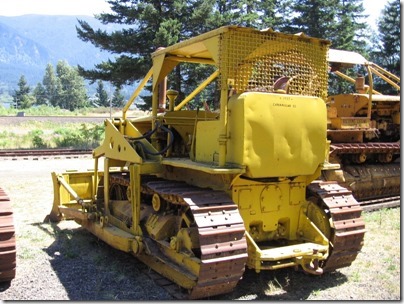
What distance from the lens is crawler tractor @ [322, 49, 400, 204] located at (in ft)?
34.1

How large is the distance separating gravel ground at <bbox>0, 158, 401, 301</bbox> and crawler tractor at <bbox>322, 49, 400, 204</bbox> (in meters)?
3.00

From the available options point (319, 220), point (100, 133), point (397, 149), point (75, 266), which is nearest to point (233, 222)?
point (319, 220)

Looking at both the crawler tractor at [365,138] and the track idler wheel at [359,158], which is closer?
the crawler tractor at [365,138]

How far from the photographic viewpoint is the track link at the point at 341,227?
536cm

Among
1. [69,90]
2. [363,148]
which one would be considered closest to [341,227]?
[363,148]

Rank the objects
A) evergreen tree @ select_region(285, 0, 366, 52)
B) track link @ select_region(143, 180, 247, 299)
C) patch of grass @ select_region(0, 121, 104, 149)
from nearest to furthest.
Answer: track link @ select_region(143, 180, 247, 299) → patch of grass @ select_region(0, 121, 104, 149) → evergreen tree @ select_region(285, 0, 366, 52)

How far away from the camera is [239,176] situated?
4973 millimetres

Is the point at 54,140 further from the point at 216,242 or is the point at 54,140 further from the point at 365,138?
the point at 216,242

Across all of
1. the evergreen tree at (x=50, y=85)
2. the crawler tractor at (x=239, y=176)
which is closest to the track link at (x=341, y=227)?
the crawler tractor at (x=239, y=176)

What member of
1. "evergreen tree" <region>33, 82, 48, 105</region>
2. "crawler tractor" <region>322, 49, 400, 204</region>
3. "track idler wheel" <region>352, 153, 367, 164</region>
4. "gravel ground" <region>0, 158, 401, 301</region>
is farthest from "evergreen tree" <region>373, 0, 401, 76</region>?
"evergreen tree" <region>33, 82, 48, 105</region>

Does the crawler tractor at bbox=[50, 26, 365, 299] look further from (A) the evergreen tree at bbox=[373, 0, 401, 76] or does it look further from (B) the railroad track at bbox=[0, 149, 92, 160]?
(A) the evergreen tree at bbox=[373, 0, 401, 76]

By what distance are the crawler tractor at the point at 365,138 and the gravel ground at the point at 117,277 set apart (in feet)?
9.86

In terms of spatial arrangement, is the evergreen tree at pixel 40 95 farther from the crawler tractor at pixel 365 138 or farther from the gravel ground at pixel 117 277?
the gravel ground at pixel 117 277

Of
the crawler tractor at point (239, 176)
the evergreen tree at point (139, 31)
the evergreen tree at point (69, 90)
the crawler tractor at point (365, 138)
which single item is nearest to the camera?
the crawler tractor at point (239, 176)
